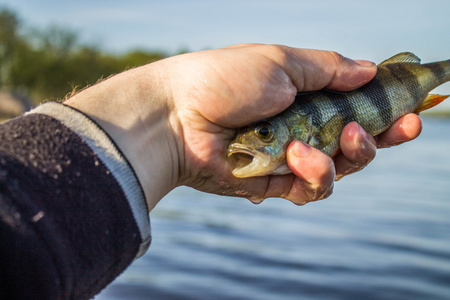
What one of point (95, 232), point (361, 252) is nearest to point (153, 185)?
point (95, 232)

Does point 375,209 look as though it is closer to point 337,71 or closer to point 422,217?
point 422,217

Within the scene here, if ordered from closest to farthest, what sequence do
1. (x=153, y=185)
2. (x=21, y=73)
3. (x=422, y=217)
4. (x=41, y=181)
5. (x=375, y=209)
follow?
(x=41, y=181), (x=153, y=185), (x=422, y=217), (x=375, y=209), (x=21, y=73)

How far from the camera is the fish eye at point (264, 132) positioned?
349 centimetres

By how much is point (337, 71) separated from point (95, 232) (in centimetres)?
221

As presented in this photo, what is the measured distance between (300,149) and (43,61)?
5880 cm

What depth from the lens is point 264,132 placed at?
11.5 feet

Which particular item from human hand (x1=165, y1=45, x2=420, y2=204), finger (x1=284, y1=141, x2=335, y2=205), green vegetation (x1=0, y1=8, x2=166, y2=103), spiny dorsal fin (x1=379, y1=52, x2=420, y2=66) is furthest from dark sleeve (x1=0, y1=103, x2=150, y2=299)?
green vegetation (x1=0, y1=8, x2=166, y2=103)

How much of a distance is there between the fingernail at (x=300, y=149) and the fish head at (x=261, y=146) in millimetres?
73

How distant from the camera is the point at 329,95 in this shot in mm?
3889

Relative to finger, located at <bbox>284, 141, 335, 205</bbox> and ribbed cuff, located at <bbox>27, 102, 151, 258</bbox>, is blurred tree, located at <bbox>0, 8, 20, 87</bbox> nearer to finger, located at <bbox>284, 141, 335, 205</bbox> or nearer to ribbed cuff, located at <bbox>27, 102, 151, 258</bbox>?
finger, located at <bbox>284, 141, 335, 205</bbox>

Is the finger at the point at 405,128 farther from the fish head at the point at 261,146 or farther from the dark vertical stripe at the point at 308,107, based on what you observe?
the fish head at the point at 261,146

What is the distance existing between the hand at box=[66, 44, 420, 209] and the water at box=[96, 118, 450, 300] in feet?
13.1

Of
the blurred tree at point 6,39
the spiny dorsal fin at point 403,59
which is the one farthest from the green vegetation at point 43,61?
the spiny dorsal fin at point 403,59

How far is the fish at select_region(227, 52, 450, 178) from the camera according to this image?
3.50 metres
